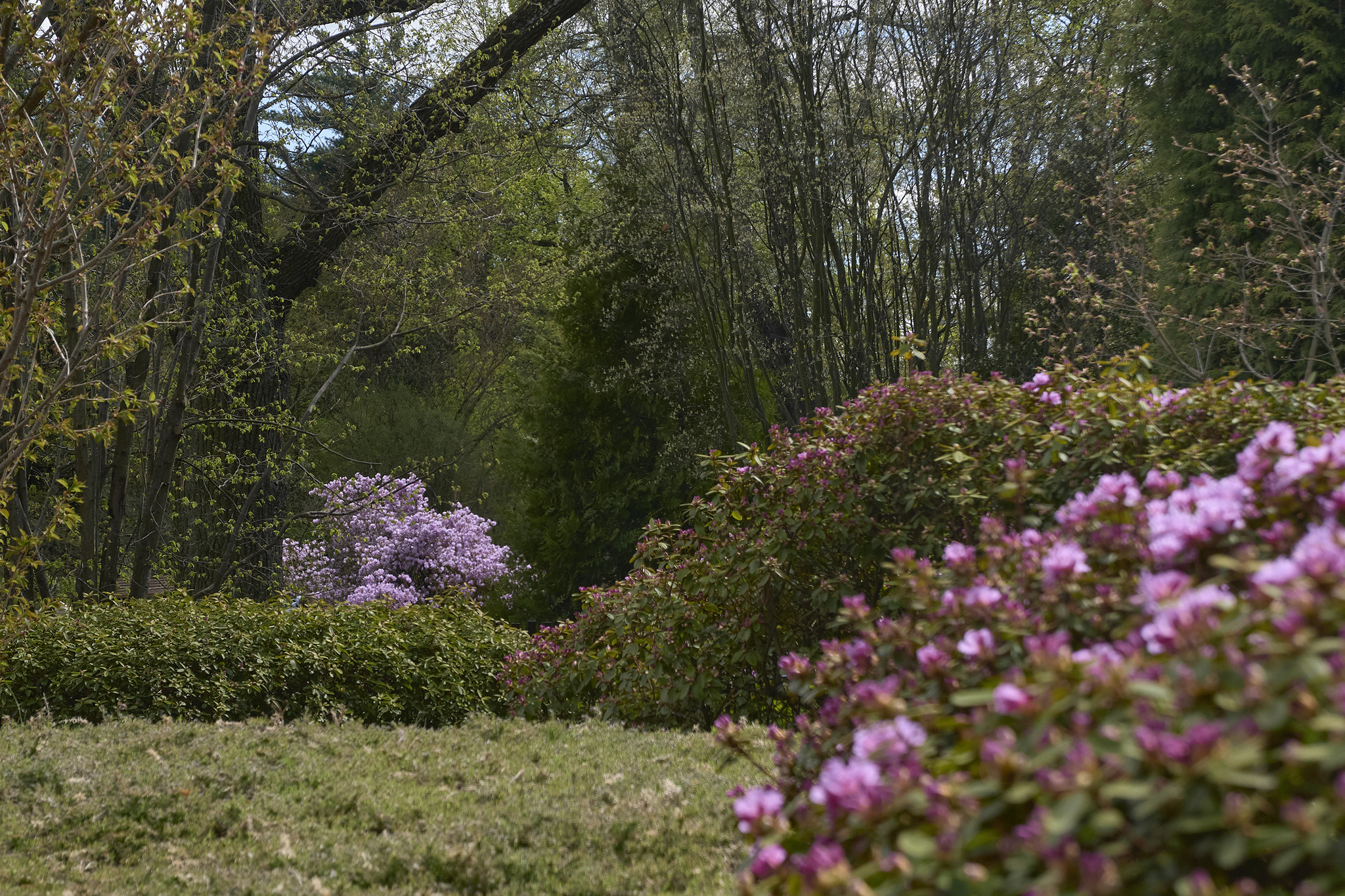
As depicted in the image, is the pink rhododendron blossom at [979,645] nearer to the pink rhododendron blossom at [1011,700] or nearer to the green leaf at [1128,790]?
the pink rhododendron blossom at [1011,700]

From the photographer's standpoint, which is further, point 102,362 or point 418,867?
point 102,362

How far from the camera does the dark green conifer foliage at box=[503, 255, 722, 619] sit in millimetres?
10914

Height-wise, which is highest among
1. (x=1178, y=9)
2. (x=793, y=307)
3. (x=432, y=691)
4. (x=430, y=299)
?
(x=1178, y=9)

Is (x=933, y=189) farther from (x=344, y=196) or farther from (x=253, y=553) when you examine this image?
(x=253, y=553)

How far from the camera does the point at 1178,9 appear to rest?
8.26m

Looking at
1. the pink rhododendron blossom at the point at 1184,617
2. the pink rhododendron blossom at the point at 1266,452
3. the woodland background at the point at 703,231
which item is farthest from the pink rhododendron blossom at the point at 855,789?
the woodland background at the point at 703,231

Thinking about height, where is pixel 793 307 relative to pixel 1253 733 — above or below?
above

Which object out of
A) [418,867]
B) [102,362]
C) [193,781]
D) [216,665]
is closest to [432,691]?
[216,665]

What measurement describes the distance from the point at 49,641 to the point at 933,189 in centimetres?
757

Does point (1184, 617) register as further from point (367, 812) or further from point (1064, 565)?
point (367, 812)

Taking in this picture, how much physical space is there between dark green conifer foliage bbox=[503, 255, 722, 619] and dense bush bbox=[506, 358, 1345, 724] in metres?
5.40

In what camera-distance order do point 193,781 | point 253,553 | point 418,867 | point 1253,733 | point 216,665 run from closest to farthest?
point 1253,733, point 418,867, point 193,781, point 216,665, point 253,553

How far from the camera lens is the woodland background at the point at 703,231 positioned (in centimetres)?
724

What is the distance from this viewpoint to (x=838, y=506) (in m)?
3.85
